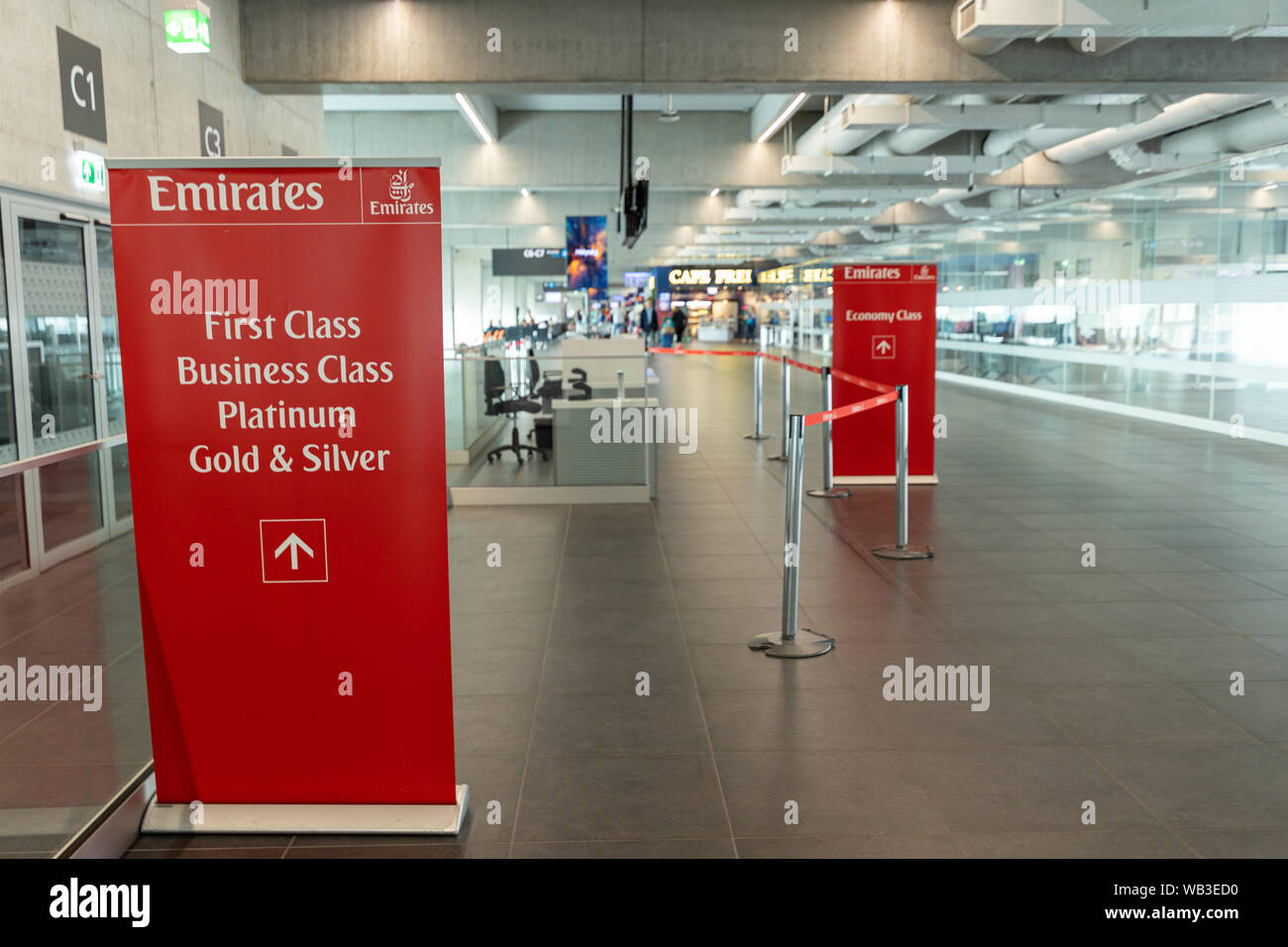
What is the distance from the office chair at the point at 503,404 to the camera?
10164mm

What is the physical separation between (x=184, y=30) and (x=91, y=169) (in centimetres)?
160

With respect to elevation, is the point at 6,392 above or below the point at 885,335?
below

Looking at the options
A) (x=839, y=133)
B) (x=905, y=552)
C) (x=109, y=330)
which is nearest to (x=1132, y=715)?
(x=905, y=552)

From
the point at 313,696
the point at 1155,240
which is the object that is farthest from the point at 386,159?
the point at 1155,240

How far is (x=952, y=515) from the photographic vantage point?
870 centimetres

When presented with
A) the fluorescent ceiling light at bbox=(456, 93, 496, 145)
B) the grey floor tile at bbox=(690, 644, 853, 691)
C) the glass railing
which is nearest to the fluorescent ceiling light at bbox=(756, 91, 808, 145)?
the fluorescent ceiling light at bbox=(456, 93, 496, 145)

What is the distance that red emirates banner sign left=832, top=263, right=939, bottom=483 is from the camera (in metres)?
9.70

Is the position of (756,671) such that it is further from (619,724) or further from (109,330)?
(109,330)

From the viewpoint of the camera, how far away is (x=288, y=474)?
3.37 meters

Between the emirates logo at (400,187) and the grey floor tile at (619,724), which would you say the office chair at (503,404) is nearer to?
the grey floor tile at (619,724)

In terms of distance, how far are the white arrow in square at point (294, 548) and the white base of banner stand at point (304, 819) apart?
786 mm

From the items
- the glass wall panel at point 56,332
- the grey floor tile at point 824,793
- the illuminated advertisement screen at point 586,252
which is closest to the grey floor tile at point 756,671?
the grey floor tile at point 824,793

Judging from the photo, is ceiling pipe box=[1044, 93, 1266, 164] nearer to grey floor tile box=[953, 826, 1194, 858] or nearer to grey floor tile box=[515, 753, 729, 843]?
→ grey floor tile box=[953, 826, 1194, 858]

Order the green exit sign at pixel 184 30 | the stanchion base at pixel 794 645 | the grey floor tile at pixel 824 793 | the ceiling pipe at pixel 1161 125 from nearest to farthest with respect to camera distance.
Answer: the grey floor tile at pixel 824 793 → the stanchion base at pixel 794 645 → the green exit sign at pixel 184 30 → the ceiling pipe at pixel 1161 125
